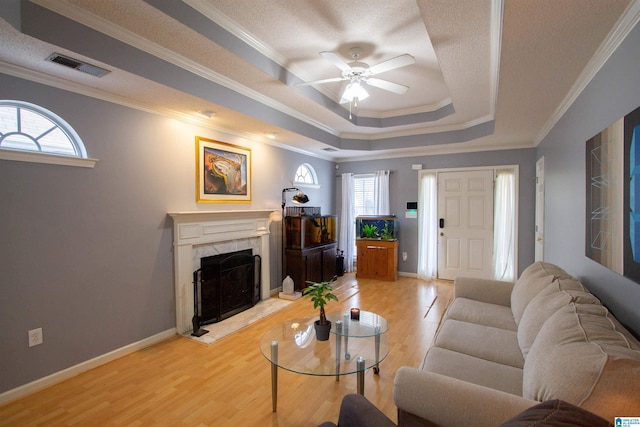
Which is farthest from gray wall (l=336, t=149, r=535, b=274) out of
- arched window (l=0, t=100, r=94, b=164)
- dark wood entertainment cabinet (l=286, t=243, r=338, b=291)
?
arched window (l=0, t=100, r=94, b=164)

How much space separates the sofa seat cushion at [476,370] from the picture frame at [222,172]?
9.46ft

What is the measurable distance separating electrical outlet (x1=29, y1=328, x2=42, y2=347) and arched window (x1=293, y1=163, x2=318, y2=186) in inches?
142

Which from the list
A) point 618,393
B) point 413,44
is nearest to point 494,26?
point 413,44

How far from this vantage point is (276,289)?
4668mm

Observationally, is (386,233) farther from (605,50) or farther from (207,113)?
(605,50)

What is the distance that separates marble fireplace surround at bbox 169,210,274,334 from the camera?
3178 millimetres

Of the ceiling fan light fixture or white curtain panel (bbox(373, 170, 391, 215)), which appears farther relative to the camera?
white curtain panel (bbox(373, 170, 391, 215))

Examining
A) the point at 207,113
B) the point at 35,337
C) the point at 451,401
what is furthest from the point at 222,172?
the point at 451,401

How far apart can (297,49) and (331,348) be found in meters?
2.52

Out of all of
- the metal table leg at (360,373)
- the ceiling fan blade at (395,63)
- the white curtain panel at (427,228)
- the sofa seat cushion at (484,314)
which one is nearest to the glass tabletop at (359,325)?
the metal table leg at (360,373)

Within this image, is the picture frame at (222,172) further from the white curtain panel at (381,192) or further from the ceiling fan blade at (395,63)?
the white curtain panel at (381,192)

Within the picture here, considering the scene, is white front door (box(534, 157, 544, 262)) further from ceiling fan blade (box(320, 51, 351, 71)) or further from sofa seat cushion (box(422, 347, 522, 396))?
ceiling fan blade (box(320, 51, 351, 71))

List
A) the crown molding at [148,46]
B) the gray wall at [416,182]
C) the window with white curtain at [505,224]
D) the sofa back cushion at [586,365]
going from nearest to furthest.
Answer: the sofa back cushion at [586,365], the crown molding at [148,46], the gray wall at [416,182], the window with white curtain at [505,224]

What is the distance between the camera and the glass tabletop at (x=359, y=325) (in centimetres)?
229
